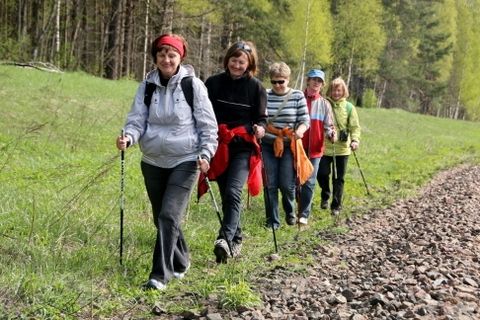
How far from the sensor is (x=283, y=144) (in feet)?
26.1

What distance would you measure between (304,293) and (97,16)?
3530 centimetres

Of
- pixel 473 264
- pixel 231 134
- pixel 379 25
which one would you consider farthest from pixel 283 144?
pixel 379 25

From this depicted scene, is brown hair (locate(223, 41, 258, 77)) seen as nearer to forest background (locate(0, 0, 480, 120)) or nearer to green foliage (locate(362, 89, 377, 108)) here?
forest background (locate(0, 0, 480, 120))

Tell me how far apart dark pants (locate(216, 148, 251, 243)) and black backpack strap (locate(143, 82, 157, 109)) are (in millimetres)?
1465

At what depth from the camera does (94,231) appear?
6406mm

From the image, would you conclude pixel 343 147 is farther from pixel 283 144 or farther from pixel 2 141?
pixel 2 141

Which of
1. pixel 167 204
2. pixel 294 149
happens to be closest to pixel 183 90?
pixel 167 204

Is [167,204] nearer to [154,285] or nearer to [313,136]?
[154,285]

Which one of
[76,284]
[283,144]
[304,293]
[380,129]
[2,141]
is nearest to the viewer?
[76,284]

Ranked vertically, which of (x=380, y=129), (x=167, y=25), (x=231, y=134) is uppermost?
(x=167, y=25)

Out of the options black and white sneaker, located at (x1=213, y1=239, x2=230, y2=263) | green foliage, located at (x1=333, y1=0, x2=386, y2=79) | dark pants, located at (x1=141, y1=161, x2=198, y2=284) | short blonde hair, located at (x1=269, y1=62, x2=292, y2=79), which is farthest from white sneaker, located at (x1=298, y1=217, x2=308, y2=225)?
green foliage, located at (x1=333, y1=0, x2=386, y2=79)

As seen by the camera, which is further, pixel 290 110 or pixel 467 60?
pixel 467 60

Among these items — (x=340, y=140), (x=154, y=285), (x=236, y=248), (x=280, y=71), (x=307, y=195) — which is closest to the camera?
(x=154, y=285)

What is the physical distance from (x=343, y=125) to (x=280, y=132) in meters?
2.00
